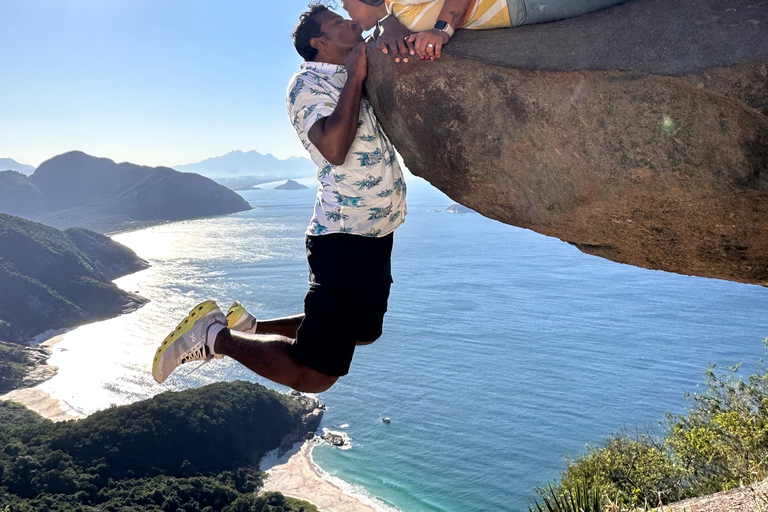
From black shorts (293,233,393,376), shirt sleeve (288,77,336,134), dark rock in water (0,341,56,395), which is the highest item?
shirt sleeve (288,77,336,134)

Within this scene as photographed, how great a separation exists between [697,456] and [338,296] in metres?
14.0

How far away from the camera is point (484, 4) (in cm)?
303

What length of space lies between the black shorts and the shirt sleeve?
541 millimetres

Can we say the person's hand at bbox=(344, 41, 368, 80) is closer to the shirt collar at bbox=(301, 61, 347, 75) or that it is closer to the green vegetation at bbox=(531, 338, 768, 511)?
the shirt collar at bbox=(301, 61, 347, 75)

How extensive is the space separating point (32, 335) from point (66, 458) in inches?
1241

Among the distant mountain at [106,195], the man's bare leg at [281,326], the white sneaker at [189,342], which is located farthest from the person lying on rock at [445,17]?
the distant mountain at [106,195]

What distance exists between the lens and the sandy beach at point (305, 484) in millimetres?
30250

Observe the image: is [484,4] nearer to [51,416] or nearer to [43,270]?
[51,416]

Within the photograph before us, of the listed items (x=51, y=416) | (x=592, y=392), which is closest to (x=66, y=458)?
(x=51, y=416)

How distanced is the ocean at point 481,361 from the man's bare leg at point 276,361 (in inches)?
1098

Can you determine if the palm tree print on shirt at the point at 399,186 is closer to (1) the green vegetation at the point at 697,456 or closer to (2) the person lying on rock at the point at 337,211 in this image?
(2) the person lying on rock at the point at 337,211

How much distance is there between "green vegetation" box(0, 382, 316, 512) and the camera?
2686cm

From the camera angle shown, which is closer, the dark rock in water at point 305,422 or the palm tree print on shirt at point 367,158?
the palm tree print on shirt at point 367,158

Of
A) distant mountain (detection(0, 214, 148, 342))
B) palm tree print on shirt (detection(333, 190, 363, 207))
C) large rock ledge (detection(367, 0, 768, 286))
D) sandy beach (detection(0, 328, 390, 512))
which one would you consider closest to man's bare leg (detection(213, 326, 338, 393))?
palm tree print on shirt (detection(333, 190, 363, 207))
